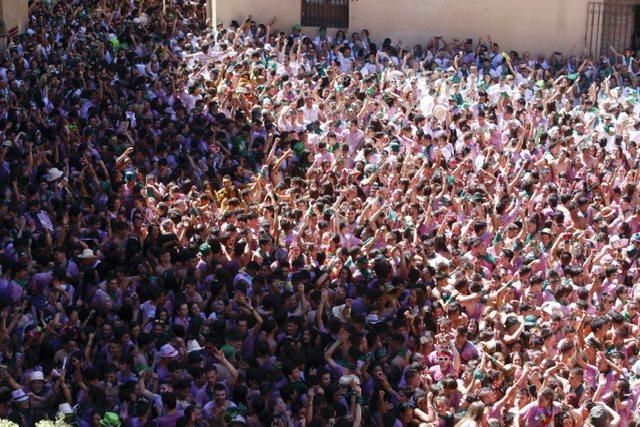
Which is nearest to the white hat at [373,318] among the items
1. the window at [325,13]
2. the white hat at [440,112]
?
the white hat at [440,112]

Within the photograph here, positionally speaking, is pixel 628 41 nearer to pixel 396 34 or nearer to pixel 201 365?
pixel 396 34

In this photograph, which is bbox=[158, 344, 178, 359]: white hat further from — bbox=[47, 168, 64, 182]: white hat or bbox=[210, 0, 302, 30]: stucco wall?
bbox=[210, 0, 302, 30]: stucco wall

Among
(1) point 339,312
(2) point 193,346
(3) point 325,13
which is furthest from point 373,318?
(3) point 325,13

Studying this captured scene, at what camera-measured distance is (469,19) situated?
23.7m

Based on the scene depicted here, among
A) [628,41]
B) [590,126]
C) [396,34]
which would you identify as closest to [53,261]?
[590,126]

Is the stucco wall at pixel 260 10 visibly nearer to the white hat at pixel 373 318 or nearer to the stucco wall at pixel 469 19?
the stucco wall at pixel 469 19

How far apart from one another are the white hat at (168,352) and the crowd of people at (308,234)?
0.04 m

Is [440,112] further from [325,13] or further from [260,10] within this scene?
[260,10]

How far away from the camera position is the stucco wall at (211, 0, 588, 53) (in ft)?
77.3

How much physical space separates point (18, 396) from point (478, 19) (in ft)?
46.6

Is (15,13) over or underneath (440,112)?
over

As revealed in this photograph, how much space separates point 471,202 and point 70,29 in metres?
8.15

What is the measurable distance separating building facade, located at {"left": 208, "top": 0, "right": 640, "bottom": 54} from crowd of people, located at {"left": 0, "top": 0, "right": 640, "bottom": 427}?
1.69 metres

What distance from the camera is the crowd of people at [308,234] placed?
461 inches
